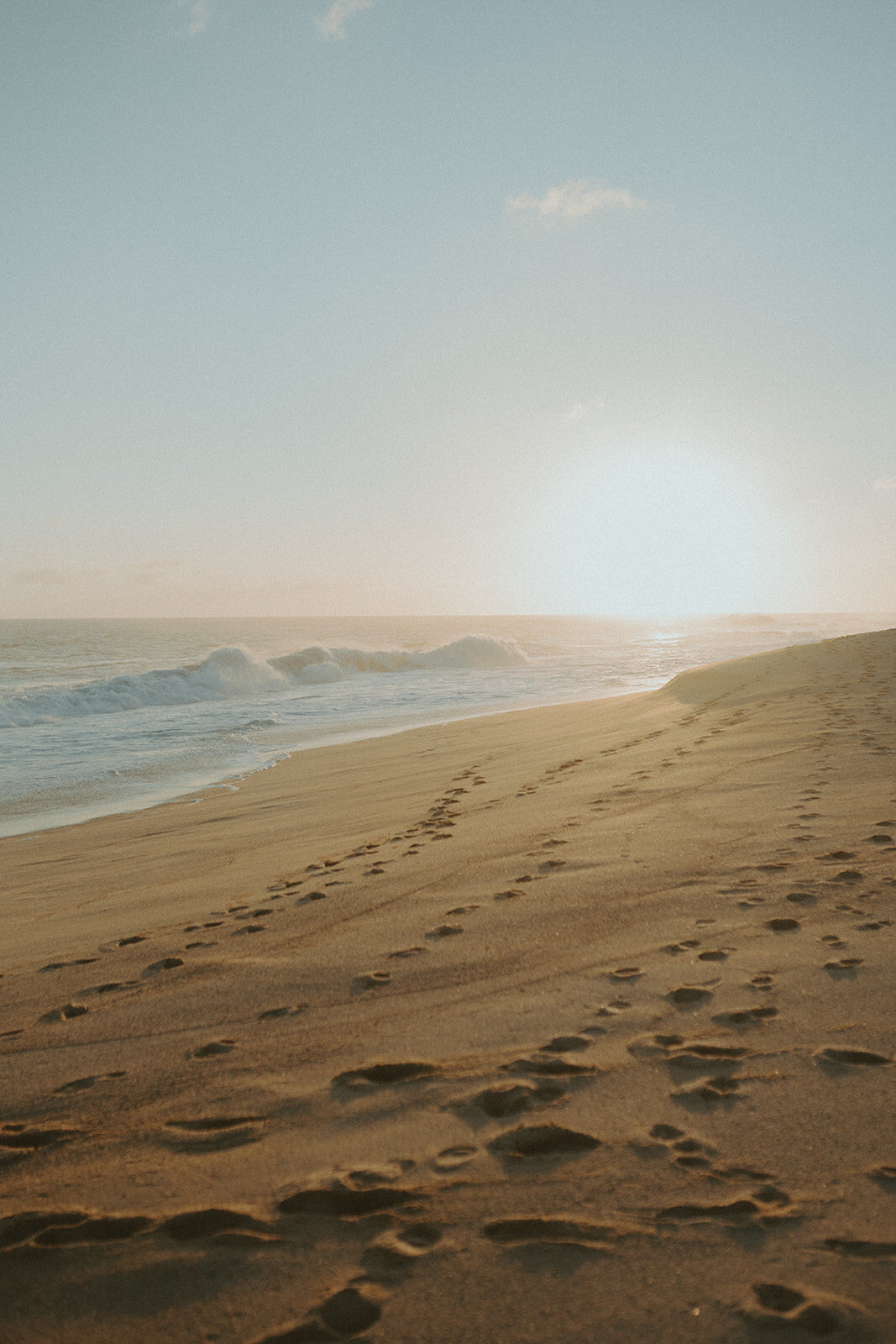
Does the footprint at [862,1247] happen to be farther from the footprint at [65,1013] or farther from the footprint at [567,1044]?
the footprint at [65,1013]

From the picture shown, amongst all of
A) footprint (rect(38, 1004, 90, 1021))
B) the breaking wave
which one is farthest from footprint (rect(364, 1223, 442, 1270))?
the breaking wave

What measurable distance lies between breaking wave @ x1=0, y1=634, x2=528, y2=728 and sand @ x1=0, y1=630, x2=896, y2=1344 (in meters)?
15.4

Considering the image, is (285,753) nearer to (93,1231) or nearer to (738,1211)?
(93,1231)

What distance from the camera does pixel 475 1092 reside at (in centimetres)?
201

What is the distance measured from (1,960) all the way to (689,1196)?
10.7 feet

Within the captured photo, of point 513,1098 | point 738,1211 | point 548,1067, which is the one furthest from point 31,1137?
point 738,1211

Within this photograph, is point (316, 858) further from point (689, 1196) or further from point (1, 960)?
point (689, 1196)

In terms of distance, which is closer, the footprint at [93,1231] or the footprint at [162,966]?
the footprint at [93,1231]

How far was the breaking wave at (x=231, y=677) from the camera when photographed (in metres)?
19.3

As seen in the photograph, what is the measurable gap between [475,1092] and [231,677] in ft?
78.8

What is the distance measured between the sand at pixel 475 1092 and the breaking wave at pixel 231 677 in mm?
15395

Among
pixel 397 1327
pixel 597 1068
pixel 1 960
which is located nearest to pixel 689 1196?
pixel 597 1068

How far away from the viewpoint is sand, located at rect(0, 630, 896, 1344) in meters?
1.41

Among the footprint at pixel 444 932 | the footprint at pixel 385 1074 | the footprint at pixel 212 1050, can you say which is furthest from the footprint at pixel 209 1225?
the footprint at pixel 444 932
